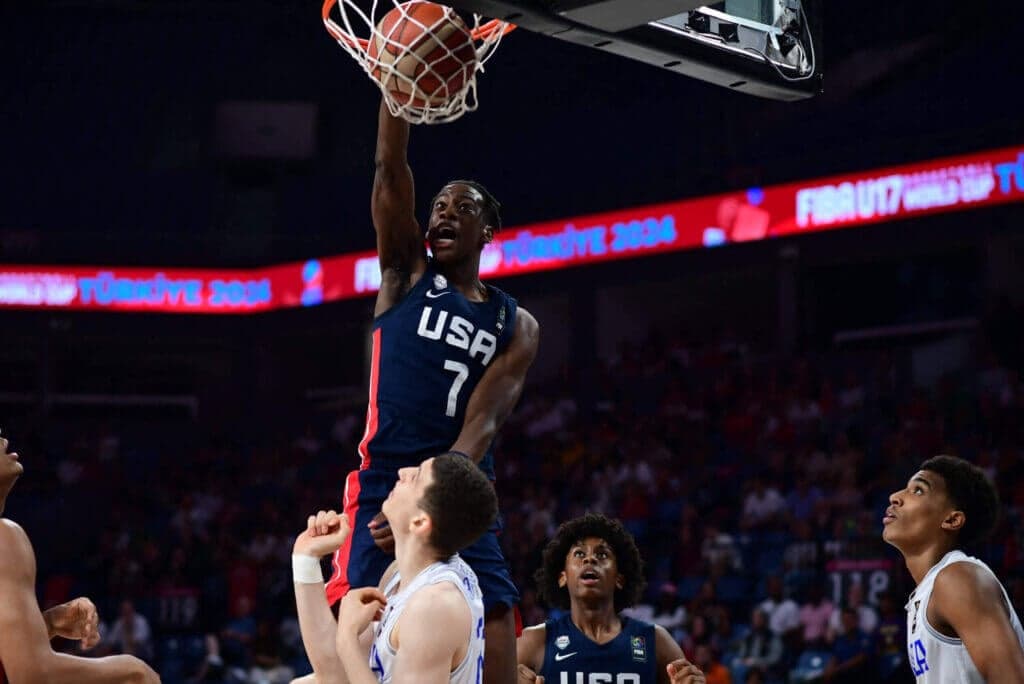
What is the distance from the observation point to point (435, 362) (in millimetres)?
4359

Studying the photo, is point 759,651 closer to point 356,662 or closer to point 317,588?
point 317,588

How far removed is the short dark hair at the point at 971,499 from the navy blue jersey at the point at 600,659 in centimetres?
135

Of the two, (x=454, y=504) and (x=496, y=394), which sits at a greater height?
(x=496, y=394)

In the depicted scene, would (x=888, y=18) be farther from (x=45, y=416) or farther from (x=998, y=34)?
(x=45, y=416)

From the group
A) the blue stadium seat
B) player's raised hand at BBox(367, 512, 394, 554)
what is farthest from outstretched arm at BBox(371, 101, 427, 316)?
the blue stadium seat

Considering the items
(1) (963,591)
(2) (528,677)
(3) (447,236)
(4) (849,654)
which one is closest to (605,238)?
(4) (849,654)

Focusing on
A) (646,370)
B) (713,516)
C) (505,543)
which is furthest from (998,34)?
(505,543)

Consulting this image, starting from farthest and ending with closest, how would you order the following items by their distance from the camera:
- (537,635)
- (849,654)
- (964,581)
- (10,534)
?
(849,654)
(537,635)
(964,581)
(10,534)

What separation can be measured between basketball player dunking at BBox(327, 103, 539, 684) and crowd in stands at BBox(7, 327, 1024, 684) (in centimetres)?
527

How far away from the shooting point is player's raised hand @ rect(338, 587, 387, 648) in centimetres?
334

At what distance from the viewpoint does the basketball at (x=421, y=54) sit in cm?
415

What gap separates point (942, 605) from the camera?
4.45m

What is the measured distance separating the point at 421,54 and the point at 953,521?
2.33 metres

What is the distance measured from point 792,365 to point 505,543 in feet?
11.8
